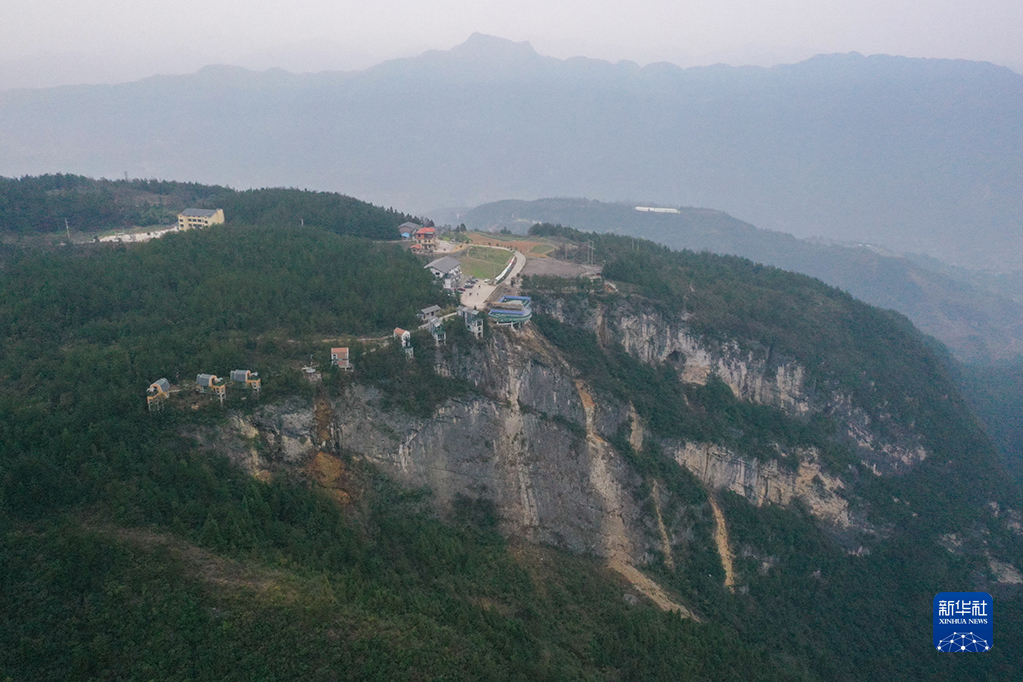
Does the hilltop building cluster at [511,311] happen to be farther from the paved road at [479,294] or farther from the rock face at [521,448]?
the paved road at [479,294]

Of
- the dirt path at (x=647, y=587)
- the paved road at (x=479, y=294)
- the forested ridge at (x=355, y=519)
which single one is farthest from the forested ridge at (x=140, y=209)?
the dirt path at (x=647, y=587)

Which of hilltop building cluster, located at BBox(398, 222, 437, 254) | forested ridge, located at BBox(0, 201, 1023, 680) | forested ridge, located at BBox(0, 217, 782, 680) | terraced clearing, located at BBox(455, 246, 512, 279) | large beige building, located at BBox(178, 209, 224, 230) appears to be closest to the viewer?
forested ridge, located at BBox(0, 217, 782, 680)

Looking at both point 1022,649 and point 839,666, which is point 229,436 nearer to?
point 839,666

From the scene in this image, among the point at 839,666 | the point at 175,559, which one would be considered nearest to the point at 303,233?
the point at 175,559

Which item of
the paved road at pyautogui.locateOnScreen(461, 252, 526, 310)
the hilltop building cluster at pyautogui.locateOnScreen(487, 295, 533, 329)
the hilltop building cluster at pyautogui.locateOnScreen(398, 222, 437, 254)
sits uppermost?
the hilltop building cluster at pyautogui.locateOnScreen(398, 222, 437, 254)

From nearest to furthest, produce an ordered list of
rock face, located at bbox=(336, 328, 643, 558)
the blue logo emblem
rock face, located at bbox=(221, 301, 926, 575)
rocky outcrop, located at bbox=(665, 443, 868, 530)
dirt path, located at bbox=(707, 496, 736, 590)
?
1. rock face, located at bbox=(221, 301, 926, 575)
2. rock face, located at bbox=(336, 328, 643, 558)
3. the blue logo emblem
4. dirt path, located at bbox=(707, 496, 736, 590)
5. rocky outcrop, located at bbox=(665, 443, 868, 530)

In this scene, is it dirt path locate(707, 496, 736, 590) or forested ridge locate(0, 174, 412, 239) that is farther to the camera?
forested ridge locate(0, 174, 412, 239)

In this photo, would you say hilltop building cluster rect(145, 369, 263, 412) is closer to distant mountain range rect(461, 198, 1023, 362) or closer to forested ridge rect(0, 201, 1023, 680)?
forested ridge rect(0, 201, 1023, 680)

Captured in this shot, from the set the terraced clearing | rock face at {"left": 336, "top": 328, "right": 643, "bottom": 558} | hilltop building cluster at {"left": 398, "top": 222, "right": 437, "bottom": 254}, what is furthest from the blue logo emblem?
hilltop building cluster at {"left": 398, "top": 222, "right": 437, "bottom": 254}
